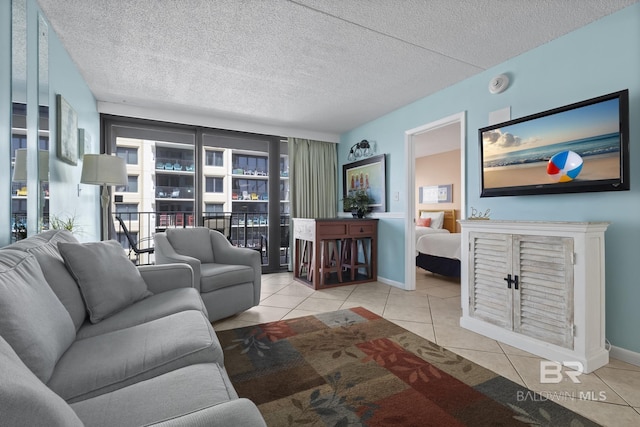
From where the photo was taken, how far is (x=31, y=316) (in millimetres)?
993

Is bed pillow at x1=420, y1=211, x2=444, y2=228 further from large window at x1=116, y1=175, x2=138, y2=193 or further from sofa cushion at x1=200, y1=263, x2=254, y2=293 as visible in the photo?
large window at x1=116, y1=175, x2=138, y2=193

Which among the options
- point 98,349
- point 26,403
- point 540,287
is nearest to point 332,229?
point 540,287

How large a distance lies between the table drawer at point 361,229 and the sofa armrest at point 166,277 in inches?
95.8

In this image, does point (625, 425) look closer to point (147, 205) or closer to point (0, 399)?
point (0, 399)

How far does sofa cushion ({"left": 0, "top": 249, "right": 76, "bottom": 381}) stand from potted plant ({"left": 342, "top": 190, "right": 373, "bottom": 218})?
12.0 ft

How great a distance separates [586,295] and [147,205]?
6.61m

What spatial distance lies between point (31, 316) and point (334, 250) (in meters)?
3.36

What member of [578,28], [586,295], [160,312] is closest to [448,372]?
[586,295]

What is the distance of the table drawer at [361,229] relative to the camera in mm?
4234

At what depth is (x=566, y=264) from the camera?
6.44 feet

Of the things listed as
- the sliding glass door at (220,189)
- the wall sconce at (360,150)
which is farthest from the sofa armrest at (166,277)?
the wall sconce at (360,150)

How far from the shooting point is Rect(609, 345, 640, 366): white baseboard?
1965 mm

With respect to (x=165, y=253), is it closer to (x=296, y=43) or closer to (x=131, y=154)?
(x=296, y=43)

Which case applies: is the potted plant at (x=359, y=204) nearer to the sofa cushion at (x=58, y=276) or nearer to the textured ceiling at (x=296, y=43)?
the textured ceiling at (x=296, y=43)
